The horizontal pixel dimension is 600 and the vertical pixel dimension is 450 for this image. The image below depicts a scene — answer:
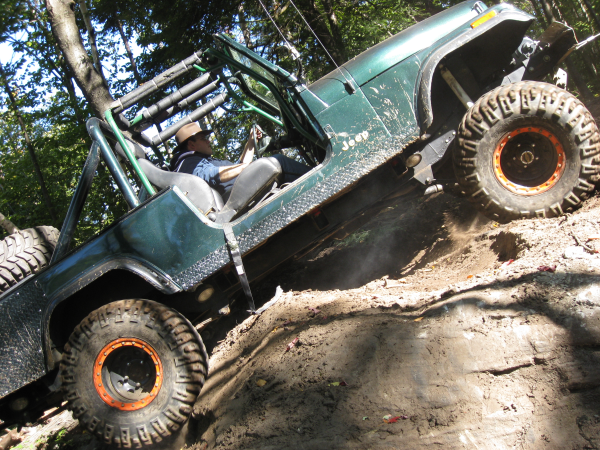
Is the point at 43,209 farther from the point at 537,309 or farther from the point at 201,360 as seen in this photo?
the point at 537,309

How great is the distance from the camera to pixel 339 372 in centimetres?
240

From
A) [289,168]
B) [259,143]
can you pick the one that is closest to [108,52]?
[259,143]

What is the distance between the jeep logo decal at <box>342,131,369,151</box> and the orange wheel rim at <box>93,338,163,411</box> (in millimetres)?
2085

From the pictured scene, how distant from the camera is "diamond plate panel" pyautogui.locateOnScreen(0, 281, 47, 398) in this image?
2914mm

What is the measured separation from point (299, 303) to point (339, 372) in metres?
1.08

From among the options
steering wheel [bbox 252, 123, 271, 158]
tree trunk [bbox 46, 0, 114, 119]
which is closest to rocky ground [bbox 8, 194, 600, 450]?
steering wheel [bbox 252, 123, 271, 158]

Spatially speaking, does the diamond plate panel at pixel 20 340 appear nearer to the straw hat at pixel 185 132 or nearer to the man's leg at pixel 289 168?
the straw hat at pixel 185 132

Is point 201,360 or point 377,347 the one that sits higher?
point 201,360

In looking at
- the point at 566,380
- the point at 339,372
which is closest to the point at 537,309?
the point at 566,380

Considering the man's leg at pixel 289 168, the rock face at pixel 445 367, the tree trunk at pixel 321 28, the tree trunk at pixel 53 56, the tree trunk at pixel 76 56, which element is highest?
the tree trunk at pixel 53 56

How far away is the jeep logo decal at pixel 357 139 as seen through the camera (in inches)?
123

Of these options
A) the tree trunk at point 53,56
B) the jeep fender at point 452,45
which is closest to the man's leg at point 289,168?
the jeep fender at point 452,45

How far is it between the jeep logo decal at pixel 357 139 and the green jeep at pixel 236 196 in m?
0.02

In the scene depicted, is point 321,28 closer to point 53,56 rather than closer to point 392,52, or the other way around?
point 392,52
